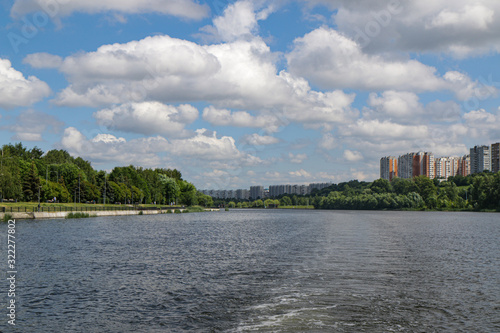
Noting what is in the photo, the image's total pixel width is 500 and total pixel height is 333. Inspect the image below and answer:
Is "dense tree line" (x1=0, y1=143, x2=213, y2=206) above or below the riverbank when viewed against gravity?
above

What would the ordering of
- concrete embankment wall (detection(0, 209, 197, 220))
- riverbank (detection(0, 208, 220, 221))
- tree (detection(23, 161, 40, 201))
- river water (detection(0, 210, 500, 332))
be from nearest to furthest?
1. river water (detection(0, 210, 500, 332))
2. riverbank (detection(0, 208, 220, 221))
3. concrete embankment wall (detection(0, 209, 197, 220))
4. tree (detection(23, 161, 40, 201))

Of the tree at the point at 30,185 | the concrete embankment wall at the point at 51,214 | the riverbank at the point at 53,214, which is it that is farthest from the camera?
the tree at the point at 30,185

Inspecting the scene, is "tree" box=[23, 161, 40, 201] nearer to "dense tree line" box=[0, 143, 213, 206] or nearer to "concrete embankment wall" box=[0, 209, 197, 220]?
"dense tree line" box=[0, 143, 213, 206]

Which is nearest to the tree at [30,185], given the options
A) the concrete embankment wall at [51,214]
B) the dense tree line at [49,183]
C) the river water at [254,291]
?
the dense tree line at [49,183]

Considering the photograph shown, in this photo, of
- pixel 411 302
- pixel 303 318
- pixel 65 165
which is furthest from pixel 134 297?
pixel 65 165

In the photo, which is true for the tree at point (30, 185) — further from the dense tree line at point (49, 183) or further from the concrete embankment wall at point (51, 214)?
the concrete embankment wall at point (51, 214)

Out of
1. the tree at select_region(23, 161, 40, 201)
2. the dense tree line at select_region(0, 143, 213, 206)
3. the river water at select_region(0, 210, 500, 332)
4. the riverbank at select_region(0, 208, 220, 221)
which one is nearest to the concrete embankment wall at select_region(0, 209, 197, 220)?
the riverbank at select_region(0, 208, 220, 221)

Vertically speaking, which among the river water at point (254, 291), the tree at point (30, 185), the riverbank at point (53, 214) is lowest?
the riverbank at point (53, 214)

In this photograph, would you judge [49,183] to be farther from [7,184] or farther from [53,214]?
[53,214]

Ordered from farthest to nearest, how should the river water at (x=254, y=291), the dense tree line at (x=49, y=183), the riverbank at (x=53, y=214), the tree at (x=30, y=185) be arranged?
the tree at (x=30, y=185), the dense tree line at (x=49, y=183), the riverbank at (x=53, y=214), the river water at (x=254, y=291)

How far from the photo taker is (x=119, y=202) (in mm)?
192625

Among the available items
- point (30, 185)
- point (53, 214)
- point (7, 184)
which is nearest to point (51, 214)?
point (53, 214)

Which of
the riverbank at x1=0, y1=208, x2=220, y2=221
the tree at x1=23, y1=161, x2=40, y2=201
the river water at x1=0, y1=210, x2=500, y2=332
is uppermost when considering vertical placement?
the tree at x1=23, y1=161, x2=40, y2=201

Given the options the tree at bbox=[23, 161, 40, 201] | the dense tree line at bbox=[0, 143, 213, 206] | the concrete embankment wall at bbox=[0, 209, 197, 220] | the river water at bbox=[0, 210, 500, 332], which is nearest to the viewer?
the river water at bbox=[0, 210, 500, 332]
